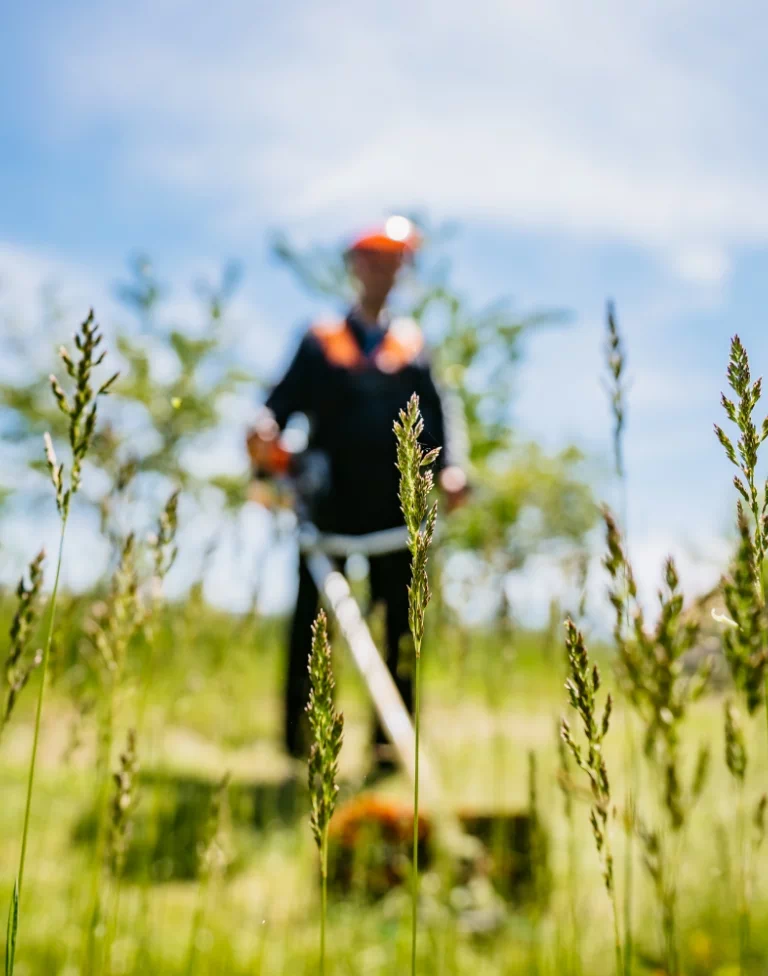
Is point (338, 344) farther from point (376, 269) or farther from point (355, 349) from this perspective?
point (376, 269)

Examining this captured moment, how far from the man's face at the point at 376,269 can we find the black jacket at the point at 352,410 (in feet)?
1.31

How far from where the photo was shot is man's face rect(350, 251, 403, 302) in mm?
5738

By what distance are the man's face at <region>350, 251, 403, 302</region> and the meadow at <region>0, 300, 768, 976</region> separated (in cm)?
274

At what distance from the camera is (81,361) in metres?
0.82

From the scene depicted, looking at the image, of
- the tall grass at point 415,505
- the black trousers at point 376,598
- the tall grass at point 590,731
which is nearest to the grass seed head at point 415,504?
the tall grass at point 415,505

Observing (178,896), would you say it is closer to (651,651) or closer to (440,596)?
(440,596)

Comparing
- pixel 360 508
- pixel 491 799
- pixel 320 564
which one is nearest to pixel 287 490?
pixel 320 564

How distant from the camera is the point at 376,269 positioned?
226 inches

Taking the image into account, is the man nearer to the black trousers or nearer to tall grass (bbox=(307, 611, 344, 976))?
the black trousers

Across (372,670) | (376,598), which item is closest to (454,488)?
(376,598)

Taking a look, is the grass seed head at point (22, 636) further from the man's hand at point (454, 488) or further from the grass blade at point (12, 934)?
the man's hand at point (454, 488)

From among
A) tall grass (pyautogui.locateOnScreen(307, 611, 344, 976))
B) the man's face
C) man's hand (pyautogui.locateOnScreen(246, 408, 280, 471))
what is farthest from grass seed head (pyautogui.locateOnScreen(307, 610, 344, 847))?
the man's face

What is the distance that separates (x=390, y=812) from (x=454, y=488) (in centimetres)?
200

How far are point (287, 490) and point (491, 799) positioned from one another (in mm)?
1820
